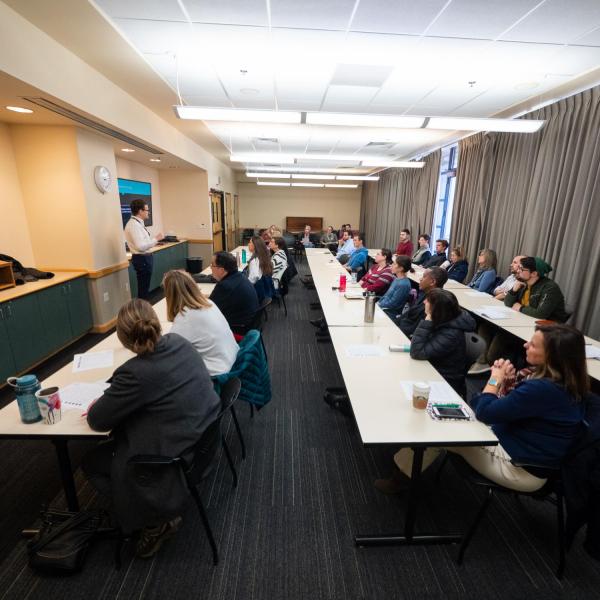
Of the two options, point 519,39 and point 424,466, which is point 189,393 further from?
point 519,39

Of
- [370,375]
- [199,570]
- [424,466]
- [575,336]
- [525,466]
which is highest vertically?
[575,336]

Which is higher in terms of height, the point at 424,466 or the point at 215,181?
the point at 215,181

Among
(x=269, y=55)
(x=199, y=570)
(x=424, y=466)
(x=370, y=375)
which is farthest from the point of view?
(x=269, y=55)

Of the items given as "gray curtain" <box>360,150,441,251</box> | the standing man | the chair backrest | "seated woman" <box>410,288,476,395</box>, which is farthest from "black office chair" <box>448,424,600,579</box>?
"gray curtain" <box>360,150,441,251</box>

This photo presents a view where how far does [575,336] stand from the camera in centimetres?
147

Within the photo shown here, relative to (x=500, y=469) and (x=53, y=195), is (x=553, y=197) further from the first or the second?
(x=53, y=195)

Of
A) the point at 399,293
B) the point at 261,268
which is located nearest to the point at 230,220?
the point at 261,268

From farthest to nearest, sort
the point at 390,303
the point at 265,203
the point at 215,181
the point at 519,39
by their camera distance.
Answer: the point at 265,203
the point at 215,181
the point at 390,303
the point at 519,39

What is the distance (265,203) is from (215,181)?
4536 mm

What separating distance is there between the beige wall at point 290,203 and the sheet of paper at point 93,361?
1204 centimetres

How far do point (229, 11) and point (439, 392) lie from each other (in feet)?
9.63

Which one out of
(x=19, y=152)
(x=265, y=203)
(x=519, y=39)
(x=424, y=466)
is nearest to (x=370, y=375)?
(x=424, y=466)

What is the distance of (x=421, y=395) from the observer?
1.68 meters

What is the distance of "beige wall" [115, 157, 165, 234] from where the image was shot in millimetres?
6428
